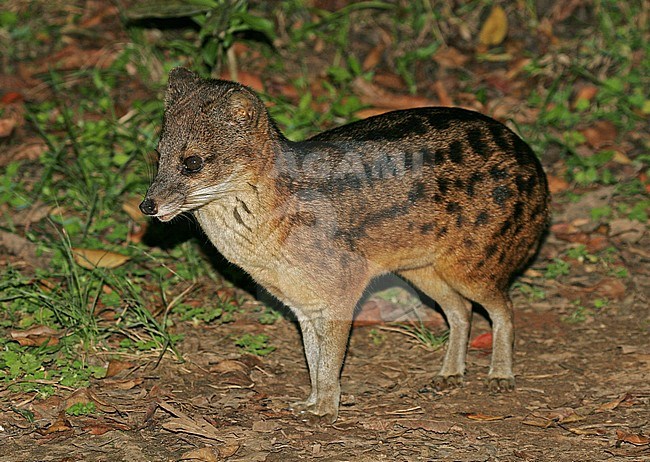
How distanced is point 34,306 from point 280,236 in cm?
208

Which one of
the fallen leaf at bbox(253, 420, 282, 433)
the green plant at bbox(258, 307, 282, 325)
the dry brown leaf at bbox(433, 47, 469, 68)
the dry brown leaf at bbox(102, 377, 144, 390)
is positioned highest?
the dry brown leaf at bbox(433, 47, 469, 68)

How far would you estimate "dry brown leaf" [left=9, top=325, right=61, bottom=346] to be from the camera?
6375 mm

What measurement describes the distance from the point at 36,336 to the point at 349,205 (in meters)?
2.26

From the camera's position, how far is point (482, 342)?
22.9 feet

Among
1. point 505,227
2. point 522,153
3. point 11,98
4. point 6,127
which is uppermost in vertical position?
point 522,153

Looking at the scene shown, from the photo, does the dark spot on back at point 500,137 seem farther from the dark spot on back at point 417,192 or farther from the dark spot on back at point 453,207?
the dark spot on back at point 417,192

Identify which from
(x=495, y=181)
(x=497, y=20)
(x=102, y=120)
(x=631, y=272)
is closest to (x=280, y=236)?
(x=495, y=181)

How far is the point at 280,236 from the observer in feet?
18.7

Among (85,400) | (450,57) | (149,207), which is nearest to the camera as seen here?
(149,207)

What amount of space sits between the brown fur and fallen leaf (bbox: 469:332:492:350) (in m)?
0.44

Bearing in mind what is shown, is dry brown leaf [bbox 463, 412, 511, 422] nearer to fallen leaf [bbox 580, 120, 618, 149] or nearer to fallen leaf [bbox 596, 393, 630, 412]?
fallen leaf [bbox 596, 393, 630, 412]

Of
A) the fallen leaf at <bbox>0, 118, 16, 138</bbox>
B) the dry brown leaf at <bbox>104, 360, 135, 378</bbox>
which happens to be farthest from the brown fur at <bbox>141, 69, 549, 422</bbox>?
the fallen leaf at <bbox>0, 118, 16, 138</bbox>

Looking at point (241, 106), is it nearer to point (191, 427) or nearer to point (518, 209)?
point (191, 427)

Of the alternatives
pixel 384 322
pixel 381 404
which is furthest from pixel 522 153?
pixel 381 404
